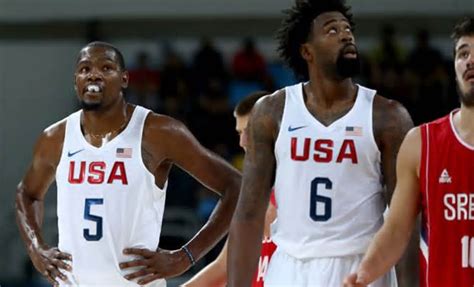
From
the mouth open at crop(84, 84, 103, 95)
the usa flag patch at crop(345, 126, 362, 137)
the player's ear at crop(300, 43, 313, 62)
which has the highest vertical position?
the player's ear at crop(300, 43, 313, 62)

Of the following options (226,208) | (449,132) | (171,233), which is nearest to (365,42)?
(171,233)

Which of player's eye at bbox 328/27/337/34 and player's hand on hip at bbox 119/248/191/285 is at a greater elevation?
player's eye at bbox 328/27/337/34

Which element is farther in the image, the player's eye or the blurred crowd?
the blurred crowd

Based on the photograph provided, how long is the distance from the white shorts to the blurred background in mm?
6966

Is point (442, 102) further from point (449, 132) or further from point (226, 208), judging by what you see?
point (449, 132)

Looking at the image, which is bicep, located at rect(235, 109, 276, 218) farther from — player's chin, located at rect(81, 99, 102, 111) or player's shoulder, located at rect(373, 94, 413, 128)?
player's chin, located at rect(81, 99, 102, 111)

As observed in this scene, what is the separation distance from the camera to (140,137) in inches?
239

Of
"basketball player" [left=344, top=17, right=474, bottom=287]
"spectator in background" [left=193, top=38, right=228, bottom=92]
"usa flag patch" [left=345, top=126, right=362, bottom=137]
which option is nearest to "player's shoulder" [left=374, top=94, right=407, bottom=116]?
"usa flag patch" [left=345, top=126, right=362, bottom=137]

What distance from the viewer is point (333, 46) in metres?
5.55

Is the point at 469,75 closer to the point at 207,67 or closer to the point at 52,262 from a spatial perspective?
the point at 52,262

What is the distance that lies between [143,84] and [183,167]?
718 centimetres

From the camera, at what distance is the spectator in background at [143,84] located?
1320cm

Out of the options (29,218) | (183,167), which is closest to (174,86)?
(29,218)

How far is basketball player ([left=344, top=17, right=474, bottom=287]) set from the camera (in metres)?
4.89
